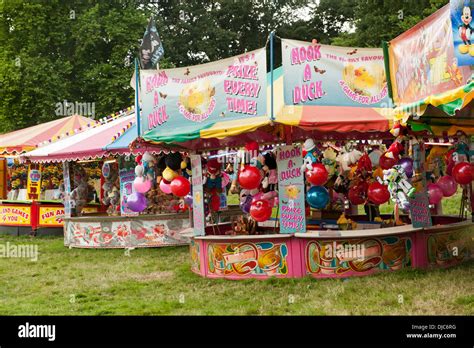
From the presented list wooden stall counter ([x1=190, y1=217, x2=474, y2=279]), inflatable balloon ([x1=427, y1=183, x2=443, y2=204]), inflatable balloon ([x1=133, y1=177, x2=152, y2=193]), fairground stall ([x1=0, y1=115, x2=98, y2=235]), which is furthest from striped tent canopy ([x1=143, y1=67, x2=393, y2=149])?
fairground stall ([x1=0, y1=115, x2=98, y2=235])

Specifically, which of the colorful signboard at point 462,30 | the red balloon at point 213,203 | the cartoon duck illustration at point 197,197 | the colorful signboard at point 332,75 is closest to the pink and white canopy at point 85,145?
the red balloon at point 213,203

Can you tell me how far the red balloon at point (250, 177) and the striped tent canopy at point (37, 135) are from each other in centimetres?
1010

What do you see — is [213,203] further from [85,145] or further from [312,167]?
[85,145]

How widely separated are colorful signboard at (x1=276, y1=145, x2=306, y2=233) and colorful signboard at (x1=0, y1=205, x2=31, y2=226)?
10956mm

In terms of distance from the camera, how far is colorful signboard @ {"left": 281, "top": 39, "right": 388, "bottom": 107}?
8711 millimetres

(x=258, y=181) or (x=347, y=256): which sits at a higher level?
(x=258, y=181)

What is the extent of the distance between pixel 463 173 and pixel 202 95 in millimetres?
3975

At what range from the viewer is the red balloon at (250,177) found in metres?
9.23

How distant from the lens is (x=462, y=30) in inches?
233

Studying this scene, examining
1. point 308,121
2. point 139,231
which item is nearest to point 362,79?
point 308,121

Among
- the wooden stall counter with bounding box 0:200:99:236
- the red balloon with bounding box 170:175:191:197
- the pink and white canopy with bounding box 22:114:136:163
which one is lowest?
the wooden stall counter with bounding box 0:200:99:236

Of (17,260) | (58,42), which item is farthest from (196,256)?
(58,42)

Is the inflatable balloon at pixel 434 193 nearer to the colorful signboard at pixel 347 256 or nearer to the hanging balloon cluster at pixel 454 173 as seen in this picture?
the hanging balloon cluster at pixel 454 173

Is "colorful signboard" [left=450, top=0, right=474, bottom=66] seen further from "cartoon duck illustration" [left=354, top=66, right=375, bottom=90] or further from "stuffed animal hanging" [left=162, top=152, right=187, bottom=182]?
"stuffed animal hanging" [left=162, top=152, right=187, bottom=182]
